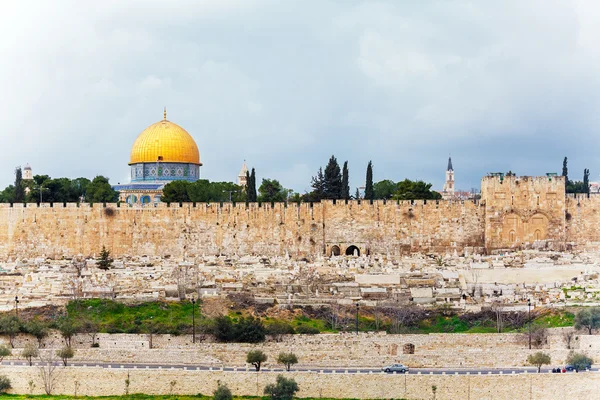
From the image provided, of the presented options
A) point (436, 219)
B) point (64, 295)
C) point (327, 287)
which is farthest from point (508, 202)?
point (64, 295)

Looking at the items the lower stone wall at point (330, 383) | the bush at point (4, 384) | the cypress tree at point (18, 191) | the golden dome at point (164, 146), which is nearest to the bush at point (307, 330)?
the lower stone wall at point (330, 383)

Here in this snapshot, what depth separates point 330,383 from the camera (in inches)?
918

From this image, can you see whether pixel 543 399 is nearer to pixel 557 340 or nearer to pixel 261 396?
pixel 557 340

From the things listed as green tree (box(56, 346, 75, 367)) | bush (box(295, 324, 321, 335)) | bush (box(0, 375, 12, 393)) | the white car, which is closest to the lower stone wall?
bush (box(0, 375, 12, 393))

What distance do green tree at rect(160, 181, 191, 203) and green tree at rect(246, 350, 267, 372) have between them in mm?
21276

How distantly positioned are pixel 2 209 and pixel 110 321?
15.6 m

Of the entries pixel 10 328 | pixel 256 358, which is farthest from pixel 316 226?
pixel 256 358

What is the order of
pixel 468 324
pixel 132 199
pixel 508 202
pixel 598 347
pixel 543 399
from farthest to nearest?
pixel 132 199
pixel 508 202
pixel 468 324
pixel 598 347
pixel 543 399

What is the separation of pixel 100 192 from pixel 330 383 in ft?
93.8

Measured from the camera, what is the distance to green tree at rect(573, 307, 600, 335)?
26328 mm

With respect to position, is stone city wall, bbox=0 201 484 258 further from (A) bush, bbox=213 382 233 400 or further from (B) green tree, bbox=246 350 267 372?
(A) bush, bbox=213 382 233 400

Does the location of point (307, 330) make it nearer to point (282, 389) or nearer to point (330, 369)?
point (330, 369)

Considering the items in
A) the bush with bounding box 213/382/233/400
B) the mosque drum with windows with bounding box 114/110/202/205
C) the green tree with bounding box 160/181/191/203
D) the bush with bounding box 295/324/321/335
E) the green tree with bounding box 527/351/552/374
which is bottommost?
the bush with bounding box 213/382/233/400

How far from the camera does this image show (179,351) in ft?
84.8
